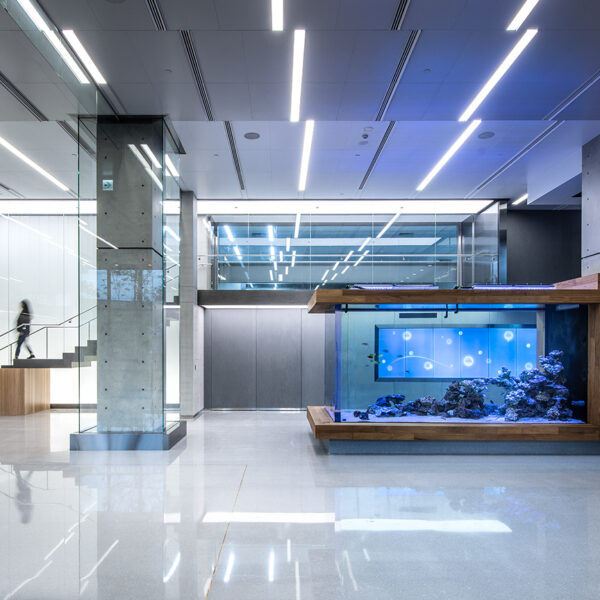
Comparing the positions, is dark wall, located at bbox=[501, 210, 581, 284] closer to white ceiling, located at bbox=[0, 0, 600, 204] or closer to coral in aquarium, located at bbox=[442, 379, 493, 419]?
white ceiling, located at bbox=[0, 0, 600, 204]

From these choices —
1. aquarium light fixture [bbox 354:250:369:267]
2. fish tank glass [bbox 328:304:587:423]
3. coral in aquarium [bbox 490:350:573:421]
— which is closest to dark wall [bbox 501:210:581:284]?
aquarium light fixture [bbox 354:250:369:267]

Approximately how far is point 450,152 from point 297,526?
7769 mm

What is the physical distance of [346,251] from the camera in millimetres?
13227

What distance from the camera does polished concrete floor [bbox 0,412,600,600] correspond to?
131 inches

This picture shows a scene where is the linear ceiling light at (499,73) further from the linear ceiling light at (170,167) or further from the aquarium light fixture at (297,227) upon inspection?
the aquarium light fixture at (297,227)

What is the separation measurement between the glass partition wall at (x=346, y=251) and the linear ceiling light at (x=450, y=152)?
1.82m

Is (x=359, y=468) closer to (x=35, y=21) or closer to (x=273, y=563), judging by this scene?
(x=273, y=563)

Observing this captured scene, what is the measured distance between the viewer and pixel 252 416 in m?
12.0

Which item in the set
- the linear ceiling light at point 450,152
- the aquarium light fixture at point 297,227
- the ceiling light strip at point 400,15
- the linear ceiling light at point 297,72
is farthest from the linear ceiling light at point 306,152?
the ceiling light strip at point 400,15

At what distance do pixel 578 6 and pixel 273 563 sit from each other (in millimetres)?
6155

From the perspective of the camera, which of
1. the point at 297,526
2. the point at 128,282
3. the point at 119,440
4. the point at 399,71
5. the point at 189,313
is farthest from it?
the point at 189,313

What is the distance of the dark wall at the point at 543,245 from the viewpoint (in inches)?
501

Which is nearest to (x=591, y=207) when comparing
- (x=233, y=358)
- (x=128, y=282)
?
(x=128, y=282)

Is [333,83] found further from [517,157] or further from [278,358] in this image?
[278,358]
